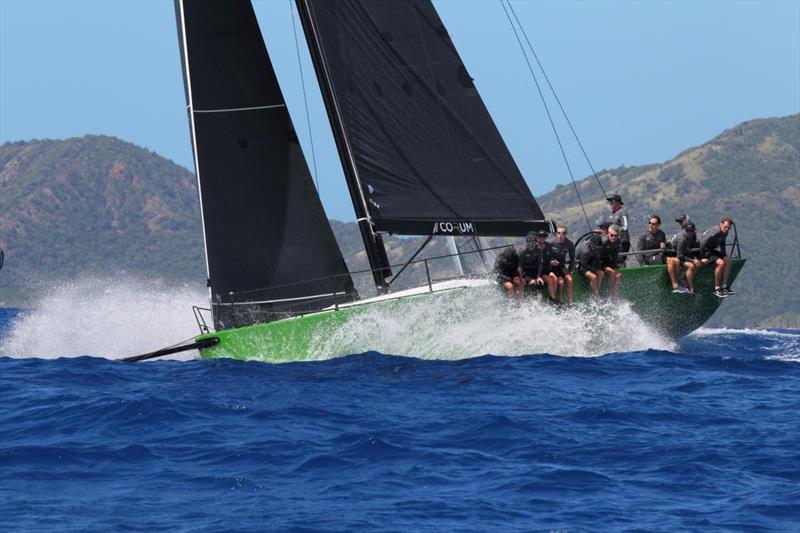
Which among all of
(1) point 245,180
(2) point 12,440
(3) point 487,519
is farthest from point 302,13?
(3) point 487,519

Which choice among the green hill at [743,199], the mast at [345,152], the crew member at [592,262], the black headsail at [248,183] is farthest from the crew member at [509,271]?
the green hill at [743,199]

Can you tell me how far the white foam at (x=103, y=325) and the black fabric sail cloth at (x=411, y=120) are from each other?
4.46 m

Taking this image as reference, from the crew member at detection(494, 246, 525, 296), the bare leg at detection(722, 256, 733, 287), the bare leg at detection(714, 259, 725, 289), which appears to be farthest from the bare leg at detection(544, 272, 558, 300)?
the bare leg at detection(722, 256, 733, 287)

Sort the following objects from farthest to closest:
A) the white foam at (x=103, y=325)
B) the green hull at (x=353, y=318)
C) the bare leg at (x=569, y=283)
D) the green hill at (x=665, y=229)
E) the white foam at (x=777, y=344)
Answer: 1. the green hill at (x=665, y=229)
2. the white foam at (x=103, y=325)
3. the white foam at (x=777, y=344)
4. the bare leg at (x=569, y=283)
5. the green hull at (x=353, y=318)

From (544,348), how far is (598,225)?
8.53ft

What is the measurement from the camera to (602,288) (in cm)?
1872

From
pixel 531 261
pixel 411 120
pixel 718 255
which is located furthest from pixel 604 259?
pixel 411 120

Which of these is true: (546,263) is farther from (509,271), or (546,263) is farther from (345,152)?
(345,152)

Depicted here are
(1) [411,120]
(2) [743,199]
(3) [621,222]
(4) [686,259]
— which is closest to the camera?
(1) [411,120]

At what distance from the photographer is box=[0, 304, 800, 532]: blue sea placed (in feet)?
34.5

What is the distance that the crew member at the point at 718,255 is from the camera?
1953 centimetres

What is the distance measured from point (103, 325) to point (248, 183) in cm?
446

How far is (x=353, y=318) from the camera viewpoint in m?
18.0

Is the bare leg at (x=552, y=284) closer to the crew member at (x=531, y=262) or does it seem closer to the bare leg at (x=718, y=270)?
the crew member at (x=531, y=262)
